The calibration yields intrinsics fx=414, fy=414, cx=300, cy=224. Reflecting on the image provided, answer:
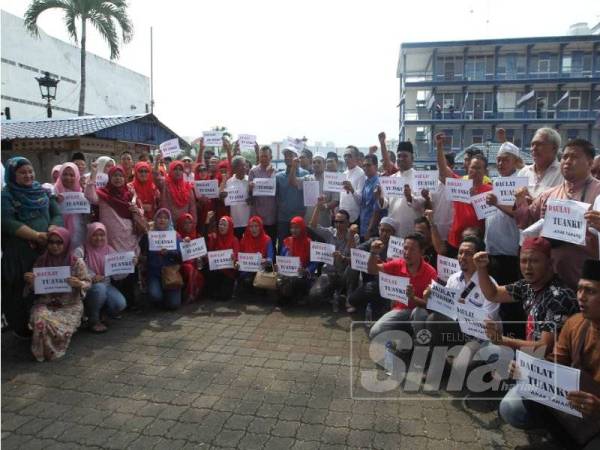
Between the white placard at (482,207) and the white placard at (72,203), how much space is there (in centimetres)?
480

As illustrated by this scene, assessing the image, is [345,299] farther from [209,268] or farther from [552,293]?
[552,293]

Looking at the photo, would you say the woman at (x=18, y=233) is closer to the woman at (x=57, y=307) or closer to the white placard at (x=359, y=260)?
the woman at (x=57, y=307)

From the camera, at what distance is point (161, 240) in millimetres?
5883

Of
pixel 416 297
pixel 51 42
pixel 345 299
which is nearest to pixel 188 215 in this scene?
pixel 345 299

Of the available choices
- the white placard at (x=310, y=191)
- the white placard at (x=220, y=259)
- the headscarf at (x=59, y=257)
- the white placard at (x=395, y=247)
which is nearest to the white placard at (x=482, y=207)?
the white placard at (x=395, y=247)

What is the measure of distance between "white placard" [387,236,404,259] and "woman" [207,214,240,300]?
2.58 meters

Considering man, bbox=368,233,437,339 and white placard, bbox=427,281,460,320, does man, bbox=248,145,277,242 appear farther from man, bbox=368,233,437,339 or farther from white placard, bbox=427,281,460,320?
white placard, bbox=427,281,460,320

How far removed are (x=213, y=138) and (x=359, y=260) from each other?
373cm

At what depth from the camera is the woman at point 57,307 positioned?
4.46 metres

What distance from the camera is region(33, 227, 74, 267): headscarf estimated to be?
4.90 meters

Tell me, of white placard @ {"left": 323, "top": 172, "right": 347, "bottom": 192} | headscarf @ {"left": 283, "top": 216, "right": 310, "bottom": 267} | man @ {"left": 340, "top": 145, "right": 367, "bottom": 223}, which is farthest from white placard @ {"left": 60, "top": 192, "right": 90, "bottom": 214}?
man @ {"left": 340, "top": 145, "right": 367, "bottom": 223}

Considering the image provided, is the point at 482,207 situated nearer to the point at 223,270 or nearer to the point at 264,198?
the point at 264,198

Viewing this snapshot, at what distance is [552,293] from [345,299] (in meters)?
3.57

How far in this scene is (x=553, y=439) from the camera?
297cm
